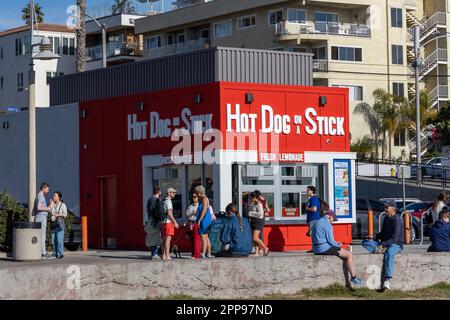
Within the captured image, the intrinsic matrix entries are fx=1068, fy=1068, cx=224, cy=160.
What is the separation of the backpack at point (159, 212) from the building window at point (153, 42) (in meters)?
56.1

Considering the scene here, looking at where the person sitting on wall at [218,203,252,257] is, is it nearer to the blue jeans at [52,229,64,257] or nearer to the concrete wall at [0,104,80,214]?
the blue jeans at [52,229,64,257]

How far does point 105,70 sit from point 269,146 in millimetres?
6478

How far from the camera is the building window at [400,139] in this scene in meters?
73.1

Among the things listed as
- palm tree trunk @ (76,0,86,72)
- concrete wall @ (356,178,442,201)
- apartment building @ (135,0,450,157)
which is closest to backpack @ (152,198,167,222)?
palm tree trunk @ (76,0,86,72)

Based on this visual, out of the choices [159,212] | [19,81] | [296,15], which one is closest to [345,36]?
[296,15]

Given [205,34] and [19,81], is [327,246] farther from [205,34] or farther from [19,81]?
[19,81]

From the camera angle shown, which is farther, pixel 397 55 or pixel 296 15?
pixel 397 55

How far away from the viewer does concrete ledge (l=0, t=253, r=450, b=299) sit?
17.0 meters

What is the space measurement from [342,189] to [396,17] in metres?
45.9

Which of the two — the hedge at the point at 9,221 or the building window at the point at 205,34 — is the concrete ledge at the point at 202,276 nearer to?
the hedge at the point at 9,221

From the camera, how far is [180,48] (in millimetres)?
76188

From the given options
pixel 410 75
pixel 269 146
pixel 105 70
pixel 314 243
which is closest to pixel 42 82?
pixel 410 75

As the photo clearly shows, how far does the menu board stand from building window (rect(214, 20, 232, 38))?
147 feet

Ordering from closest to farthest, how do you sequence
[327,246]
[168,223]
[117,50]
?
[327,246] < [168,223] < [117,50]
